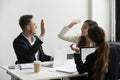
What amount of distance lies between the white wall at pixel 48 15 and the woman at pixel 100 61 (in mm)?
2015

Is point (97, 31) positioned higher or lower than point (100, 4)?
lower

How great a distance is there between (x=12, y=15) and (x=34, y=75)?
1.92 metres

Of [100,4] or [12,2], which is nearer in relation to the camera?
[12,2]

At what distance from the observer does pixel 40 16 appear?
14.8 feet

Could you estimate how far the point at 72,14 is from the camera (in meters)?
4.88

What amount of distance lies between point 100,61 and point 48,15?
2288 millimetres

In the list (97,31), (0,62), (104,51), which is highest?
(97,31)

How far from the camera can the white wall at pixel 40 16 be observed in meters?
4.24

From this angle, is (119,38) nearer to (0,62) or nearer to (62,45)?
(62,45)

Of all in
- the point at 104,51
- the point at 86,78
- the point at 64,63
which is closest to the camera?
the point at 104,51

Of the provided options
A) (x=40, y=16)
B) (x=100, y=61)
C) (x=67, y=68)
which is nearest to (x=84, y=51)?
(x=67, y=68)

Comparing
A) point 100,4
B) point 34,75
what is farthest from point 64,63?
point 100,4

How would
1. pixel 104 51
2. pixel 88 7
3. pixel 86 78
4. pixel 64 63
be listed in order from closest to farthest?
pixel 104 51 → pixel 86 78 → pixel 64 63 → pixel 88 7

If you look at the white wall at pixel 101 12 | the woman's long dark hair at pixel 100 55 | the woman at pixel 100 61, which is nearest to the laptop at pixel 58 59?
the woman at pixel 100 61
